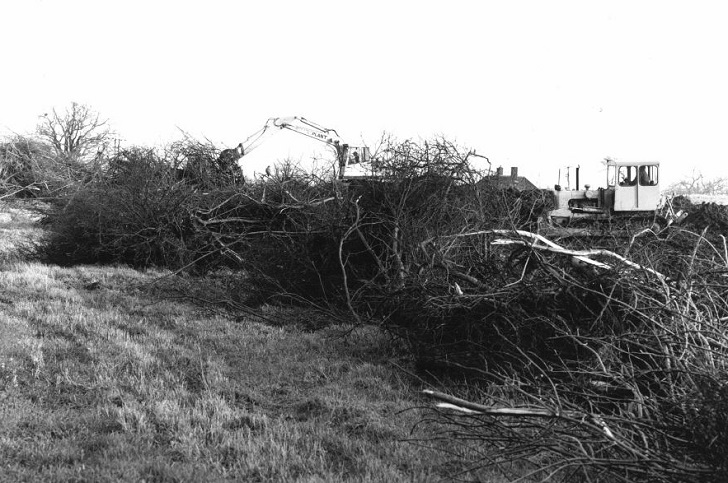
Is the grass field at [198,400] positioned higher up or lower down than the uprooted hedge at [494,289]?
lower down

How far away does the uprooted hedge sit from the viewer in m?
3.51

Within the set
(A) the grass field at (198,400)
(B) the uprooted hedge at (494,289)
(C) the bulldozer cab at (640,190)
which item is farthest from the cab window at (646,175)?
(A) the grass field at (198,400)

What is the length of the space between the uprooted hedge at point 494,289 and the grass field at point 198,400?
1.60 ft

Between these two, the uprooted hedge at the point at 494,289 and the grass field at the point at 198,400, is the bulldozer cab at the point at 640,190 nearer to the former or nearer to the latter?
the uprooted hedge at the point at 494,289

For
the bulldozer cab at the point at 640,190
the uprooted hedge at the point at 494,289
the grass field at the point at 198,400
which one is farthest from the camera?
the bulldozer cab at the point at 640,190

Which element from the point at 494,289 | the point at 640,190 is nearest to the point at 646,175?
the point at 640,190

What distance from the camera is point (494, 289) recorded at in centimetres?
582

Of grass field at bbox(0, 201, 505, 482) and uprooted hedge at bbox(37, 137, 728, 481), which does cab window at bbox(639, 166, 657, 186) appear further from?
grass field at bbox(0, 201, 505, 482)

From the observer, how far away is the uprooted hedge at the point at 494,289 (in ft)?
11.5

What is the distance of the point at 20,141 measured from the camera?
89.4 ft

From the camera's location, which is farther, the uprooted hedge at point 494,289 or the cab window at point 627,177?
the cab window at point 627,177

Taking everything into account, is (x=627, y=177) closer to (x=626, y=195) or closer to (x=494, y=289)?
(x=626, y=195)

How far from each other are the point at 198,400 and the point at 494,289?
275 cm

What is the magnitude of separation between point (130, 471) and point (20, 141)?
27603mm
